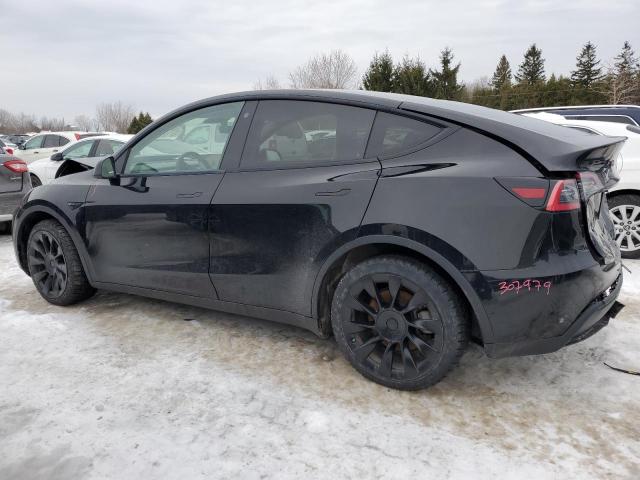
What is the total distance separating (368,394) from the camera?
8.39 feet

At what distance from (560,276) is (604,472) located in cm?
80

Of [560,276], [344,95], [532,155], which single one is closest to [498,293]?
[560,276]

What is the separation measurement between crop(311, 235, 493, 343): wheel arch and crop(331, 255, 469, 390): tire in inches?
1.8

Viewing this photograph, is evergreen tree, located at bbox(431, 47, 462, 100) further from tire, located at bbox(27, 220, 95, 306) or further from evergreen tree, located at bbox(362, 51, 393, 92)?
tire, located at bbox(27, 220, 95, 306)

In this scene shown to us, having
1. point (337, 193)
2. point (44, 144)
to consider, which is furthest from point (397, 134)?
point (44, 144)

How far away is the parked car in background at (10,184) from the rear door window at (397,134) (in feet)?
19.0

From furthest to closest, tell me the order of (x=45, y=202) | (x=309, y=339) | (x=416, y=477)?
Answer: 1. (x=45, y=202)
2. (x=309, y=339)
3. (x=416, y=477)

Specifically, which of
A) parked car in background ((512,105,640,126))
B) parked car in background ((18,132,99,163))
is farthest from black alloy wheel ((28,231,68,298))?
parked car in background ((18,132,99,163))

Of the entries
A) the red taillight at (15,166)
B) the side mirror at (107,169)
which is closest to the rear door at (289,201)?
the side mirror at (107,169)

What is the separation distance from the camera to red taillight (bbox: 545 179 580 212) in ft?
7.06

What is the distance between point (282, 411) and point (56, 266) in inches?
93.4

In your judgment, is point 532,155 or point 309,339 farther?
point 309,339

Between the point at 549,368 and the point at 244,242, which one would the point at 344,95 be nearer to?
the point at 244,242

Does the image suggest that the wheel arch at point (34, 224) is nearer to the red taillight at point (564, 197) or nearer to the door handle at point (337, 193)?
the door handle at point (337, 193)
